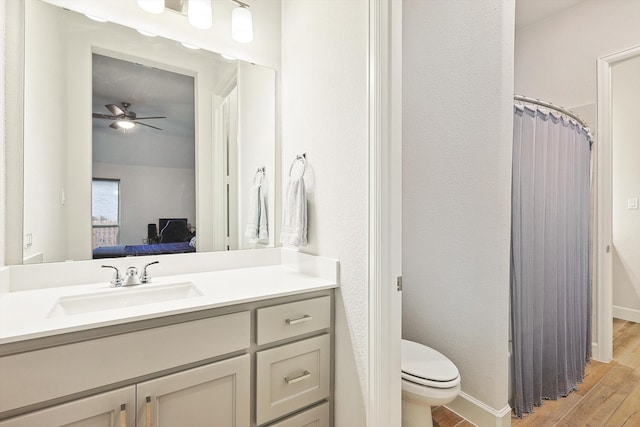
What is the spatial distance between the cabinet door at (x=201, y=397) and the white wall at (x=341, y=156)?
0.44 metres

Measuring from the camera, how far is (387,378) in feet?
3.87

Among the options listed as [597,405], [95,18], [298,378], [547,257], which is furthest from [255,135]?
[597,405]

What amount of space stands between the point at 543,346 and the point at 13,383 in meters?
2.36

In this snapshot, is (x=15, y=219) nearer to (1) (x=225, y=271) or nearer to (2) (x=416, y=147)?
(1) (x=225, y=271)

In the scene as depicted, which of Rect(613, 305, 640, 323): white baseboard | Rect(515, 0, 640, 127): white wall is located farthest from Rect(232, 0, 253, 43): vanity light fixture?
Rect(613, 305, 640, 323): white baseboard

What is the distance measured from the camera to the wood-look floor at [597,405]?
1.62m

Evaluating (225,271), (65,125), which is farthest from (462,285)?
(65,125)

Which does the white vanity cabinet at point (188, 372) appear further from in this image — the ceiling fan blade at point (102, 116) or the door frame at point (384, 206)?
the ceiling fan blade at point (102, 116)

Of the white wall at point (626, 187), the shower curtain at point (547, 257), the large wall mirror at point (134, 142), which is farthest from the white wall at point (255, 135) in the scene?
the white wall at point (626, 187)

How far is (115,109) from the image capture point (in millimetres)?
1455

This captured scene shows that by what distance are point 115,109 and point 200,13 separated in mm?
655

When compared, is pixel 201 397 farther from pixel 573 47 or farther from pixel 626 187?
pixel 626 187

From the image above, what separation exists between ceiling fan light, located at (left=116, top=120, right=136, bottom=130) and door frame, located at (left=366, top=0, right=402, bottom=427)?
1.17 meters

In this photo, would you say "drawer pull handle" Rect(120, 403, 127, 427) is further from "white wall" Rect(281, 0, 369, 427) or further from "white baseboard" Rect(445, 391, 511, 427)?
"white baseboard" Rect(445, 391, 511, 427)
